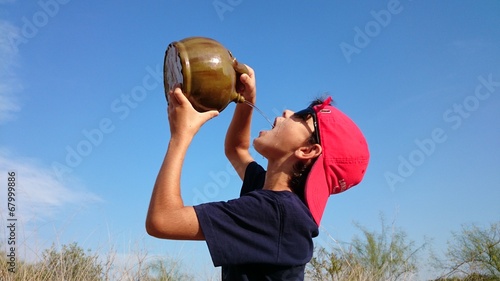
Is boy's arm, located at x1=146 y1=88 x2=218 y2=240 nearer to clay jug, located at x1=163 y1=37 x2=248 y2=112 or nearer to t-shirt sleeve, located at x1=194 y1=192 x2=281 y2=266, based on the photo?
t-shirt sleeve, located at x1=194 y1=192 x2=281 y2=266

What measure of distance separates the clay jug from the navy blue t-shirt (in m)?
0.48

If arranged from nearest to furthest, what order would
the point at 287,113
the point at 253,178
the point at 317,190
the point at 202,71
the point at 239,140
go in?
the point at 202,71 < the point at 317,190 < the point at 287,113 < the point at 253,178 < the point at 239,140

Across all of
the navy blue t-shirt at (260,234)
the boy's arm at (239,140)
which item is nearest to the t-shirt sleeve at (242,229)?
the navy blue t-shirt at (260,234)

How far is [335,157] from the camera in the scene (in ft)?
7.93

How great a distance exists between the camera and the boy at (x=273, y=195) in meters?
1.90

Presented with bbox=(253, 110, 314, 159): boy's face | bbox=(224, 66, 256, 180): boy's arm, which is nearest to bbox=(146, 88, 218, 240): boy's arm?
bbox=(253, 110, 314, 159): boy's face

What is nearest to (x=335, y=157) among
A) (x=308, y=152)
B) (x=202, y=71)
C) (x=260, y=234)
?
(x=308, y=152)

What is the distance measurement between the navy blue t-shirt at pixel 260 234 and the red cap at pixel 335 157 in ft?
0.82

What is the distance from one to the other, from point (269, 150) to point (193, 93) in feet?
1.47

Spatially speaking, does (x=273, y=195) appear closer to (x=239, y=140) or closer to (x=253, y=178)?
(x=253, y=178)

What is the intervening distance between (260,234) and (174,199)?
358 millimetres

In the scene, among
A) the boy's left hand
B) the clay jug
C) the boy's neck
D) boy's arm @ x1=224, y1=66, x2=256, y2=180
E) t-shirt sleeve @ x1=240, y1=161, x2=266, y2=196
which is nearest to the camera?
the boy's left hand

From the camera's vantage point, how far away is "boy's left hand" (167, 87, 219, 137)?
2.06 meters

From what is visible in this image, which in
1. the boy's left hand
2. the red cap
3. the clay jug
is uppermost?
the clay jug
